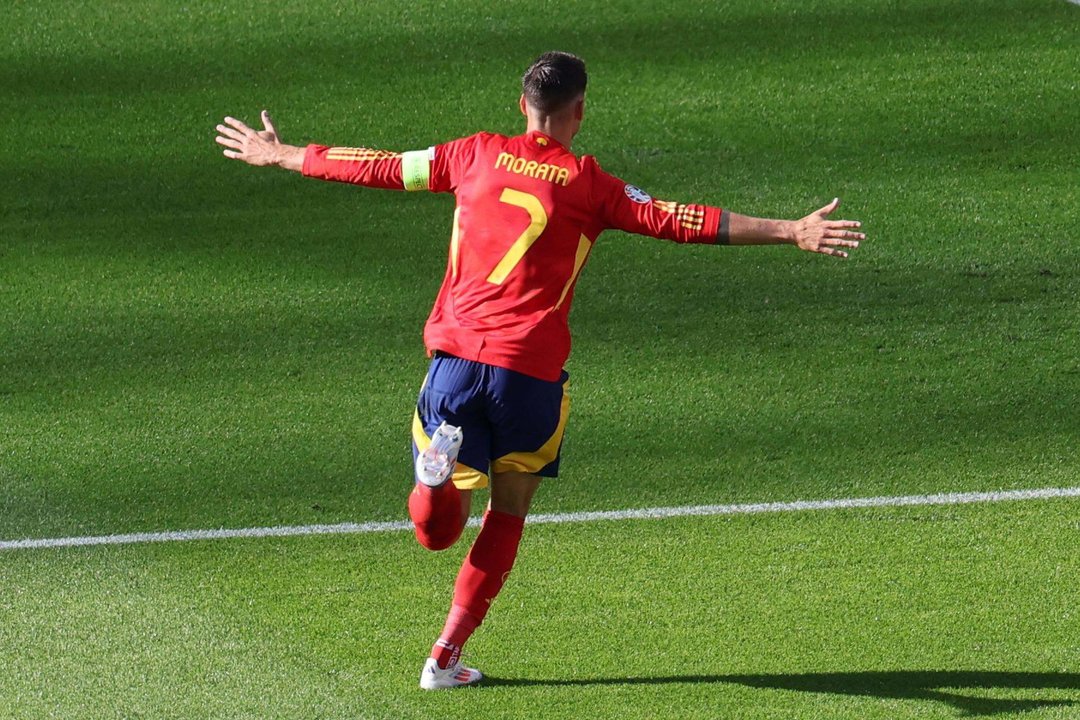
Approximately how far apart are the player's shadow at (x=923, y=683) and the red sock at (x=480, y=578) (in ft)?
0.76

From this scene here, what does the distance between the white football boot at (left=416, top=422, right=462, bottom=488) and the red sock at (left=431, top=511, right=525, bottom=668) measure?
41cm

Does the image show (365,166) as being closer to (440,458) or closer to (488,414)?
(488,414)

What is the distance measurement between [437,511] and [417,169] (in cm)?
114

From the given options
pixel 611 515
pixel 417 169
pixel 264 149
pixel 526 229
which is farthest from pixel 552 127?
pixel 611 515

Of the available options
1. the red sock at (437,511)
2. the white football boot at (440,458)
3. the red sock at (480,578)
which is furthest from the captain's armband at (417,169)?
the red sock at (480,578)

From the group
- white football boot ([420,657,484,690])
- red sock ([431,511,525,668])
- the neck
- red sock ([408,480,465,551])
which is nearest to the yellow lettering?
the neck

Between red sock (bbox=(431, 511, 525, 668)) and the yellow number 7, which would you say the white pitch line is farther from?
the yellow number 7

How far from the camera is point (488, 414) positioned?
5.09m

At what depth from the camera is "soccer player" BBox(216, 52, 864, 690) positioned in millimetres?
4973

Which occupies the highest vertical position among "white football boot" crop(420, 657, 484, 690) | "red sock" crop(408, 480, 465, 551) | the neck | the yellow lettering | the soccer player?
the neck

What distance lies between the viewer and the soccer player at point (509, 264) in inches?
196

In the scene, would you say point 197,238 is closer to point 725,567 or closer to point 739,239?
point 725,567

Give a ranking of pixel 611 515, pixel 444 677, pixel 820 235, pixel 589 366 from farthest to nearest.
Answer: pixel 589 366
pixel 611 515
pixel 444 677
pixel 820 235

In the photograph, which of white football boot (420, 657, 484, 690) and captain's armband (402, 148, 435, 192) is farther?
white football boot (420, 657, 484, 690)
